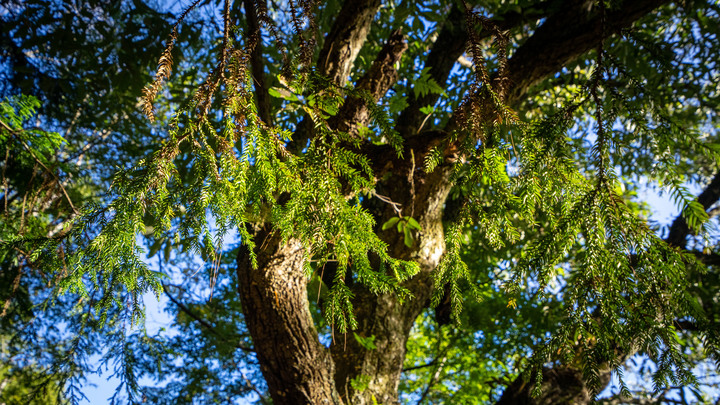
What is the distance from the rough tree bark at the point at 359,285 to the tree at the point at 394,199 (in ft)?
0.05

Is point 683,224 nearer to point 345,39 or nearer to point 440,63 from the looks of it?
point 440,63

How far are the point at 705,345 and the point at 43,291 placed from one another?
793 cm

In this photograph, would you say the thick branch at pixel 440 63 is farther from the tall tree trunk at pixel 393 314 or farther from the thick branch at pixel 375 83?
the thick branch at pixel 375 83

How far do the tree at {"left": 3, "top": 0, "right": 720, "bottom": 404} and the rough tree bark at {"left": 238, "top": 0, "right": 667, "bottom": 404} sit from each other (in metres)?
0.01

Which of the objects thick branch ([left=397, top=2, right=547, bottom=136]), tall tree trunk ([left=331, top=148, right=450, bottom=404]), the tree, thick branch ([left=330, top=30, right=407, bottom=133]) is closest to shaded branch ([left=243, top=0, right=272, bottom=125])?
the tree

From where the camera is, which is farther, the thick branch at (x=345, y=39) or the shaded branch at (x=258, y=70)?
the thick branch at (x=345, y=39)

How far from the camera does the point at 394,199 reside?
354 centimetres

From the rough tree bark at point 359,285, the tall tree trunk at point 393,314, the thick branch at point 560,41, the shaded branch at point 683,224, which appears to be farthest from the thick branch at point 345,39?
the shaded branch at point 683,224

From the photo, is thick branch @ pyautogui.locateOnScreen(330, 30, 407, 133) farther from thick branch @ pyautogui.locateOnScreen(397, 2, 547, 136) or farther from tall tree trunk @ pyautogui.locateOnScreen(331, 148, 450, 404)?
thick branch @ pyautogui.locateOnScreen(397, 2, 547, 136)

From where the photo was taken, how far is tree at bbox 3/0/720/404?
1349 mm

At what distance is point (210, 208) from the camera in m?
1.38

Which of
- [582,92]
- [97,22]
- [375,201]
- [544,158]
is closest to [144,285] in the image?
[544,158]

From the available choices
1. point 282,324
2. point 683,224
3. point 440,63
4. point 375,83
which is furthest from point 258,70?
point 683,224

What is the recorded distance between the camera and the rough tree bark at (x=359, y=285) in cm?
241
